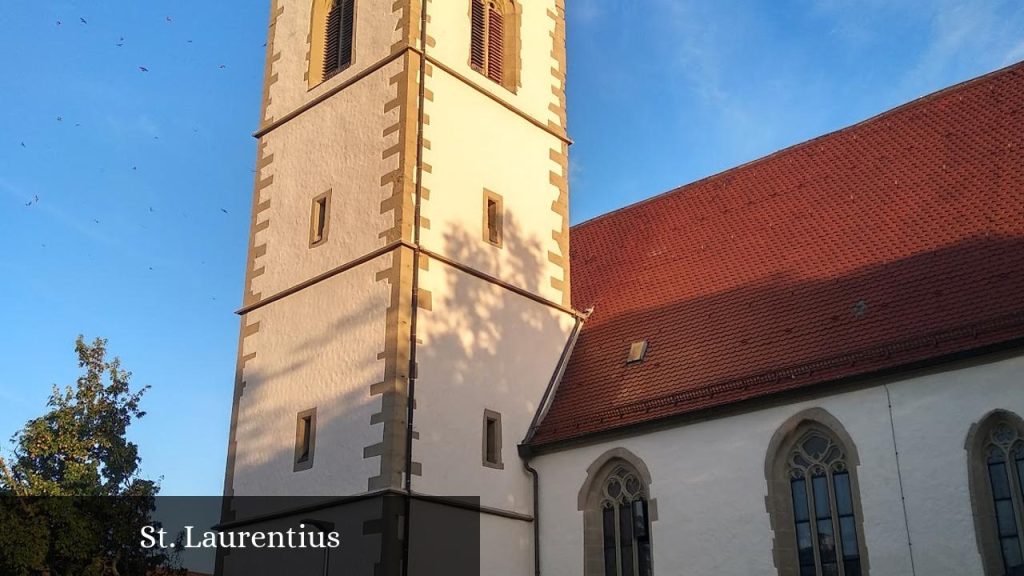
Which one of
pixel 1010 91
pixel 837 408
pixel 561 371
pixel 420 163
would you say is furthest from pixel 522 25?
pixel 837 408

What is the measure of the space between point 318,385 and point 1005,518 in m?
8.21

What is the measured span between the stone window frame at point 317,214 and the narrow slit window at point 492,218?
2.15 metres

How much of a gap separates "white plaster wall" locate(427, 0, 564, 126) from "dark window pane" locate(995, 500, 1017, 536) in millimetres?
9052

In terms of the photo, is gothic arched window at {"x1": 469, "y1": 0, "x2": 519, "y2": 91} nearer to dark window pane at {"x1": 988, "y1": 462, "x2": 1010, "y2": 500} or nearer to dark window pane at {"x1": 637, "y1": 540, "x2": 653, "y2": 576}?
dark window pane at {"x1": 637, "y1": 540, "x2": 653, "y2": 576}

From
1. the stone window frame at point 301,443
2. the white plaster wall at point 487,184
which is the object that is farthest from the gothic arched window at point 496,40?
the stone window frame at point 301,443

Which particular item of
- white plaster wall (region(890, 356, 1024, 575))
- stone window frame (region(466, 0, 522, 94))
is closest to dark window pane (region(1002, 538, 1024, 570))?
white plaster wall (region(890, 356, 1024, 575))

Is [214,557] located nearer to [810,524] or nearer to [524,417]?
[524,417]

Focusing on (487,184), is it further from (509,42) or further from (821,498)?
(821,498)

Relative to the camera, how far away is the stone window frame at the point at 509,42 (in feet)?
56.2

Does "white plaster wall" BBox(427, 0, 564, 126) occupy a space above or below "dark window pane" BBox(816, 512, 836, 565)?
above

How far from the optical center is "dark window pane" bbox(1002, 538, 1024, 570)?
1076 cm

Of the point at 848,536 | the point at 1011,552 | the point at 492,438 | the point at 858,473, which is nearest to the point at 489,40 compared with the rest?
the point at 492,438

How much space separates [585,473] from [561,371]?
6.92ft

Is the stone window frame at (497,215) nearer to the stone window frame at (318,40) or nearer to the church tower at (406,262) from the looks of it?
the church tower at (406,262)
